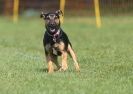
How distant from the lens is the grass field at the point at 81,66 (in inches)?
390

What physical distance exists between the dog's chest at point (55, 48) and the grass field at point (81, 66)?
47 centimetres

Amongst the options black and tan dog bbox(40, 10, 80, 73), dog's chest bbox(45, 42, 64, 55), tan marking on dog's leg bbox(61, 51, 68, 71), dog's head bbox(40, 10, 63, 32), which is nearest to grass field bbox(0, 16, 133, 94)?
tan marking on dog's leg bbox(61, 51, 68, 71)

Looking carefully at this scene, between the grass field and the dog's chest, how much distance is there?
47cm

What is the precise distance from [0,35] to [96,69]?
441 inches

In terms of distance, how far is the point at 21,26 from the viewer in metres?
28.4

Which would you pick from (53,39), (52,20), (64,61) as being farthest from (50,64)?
(52,20)

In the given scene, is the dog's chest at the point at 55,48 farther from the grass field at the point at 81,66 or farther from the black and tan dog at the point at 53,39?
the grass field at the point at 81,66

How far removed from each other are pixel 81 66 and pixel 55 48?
133 centimetres

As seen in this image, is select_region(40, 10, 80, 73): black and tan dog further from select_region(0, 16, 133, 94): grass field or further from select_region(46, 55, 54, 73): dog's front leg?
select_region(0, 16, 133, 94): grass field

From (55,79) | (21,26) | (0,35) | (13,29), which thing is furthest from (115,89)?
(21,26)

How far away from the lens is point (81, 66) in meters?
13.0

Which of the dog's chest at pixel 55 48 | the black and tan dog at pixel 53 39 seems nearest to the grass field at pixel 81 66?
the black and tan dog at pixel 53 39

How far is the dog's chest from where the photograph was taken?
11.8 m

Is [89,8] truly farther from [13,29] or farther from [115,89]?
[115,89]
